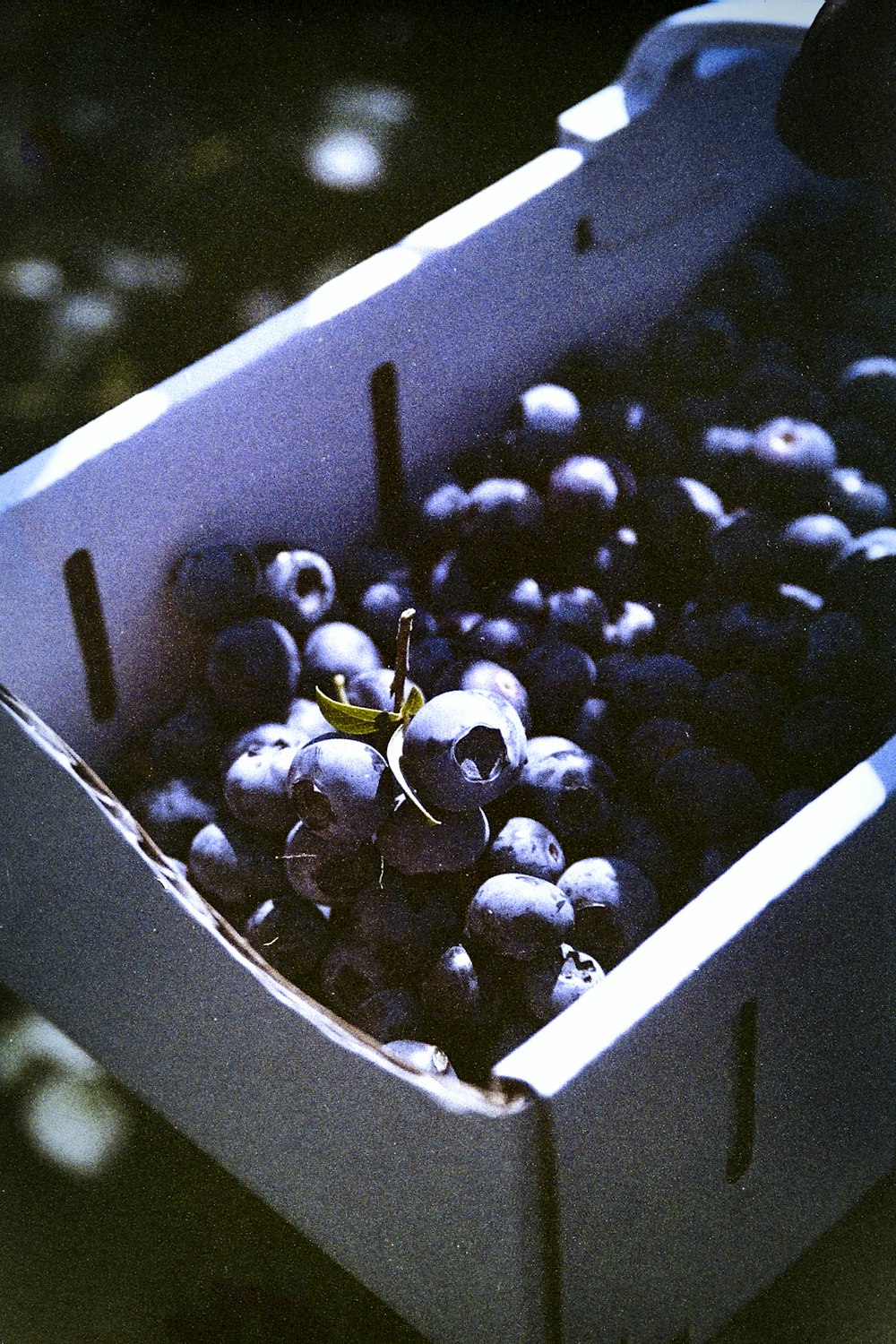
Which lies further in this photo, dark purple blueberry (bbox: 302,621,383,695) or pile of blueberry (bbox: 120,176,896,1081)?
dark purple blueberry (bbox: 302,621,383,695)

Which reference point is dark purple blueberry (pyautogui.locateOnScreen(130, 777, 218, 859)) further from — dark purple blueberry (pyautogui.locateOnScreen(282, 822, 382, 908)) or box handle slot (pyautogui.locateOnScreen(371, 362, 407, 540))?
box handle slot (pyautogui.locateOnScreen(371, 362, 407, 540))

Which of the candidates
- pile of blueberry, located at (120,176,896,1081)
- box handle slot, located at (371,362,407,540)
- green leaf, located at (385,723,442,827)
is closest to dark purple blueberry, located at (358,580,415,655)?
pile of blueberry, located at (120,176,896,1081)

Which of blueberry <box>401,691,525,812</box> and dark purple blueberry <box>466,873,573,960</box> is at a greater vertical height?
blueberry <box>401,691,525,812</box>

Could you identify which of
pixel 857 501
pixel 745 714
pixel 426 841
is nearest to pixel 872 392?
pixel 857 501

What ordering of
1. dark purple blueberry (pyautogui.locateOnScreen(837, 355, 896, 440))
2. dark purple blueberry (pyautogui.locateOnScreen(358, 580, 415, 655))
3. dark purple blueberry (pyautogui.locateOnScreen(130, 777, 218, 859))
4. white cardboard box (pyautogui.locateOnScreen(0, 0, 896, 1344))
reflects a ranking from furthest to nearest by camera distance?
1. dark purple blueberry (pyautogui.locateOnScreen(837, 355, 896, 440))
2. dark purple blueberry (pyautogui.locateOnScreen(358, 580, 415, 655))
3. dark purple blueberry (pyautogui.locateOnScreen(130, 777, 218, 859))
4. white cardboard box (pyautogui.locateOnScreen(0, 0, 896, 1344))

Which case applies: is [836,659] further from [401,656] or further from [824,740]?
[401,656]

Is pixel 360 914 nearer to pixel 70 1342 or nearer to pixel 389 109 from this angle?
pixel 70 1342

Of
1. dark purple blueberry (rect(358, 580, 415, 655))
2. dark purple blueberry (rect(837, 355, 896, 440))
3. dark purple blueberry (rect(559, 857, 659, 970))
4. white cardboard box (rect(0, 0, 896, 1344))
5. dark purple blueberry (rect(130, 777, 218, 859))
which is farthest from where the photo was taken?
dark purple blueberry (rect(837, 355, 896, 440))
